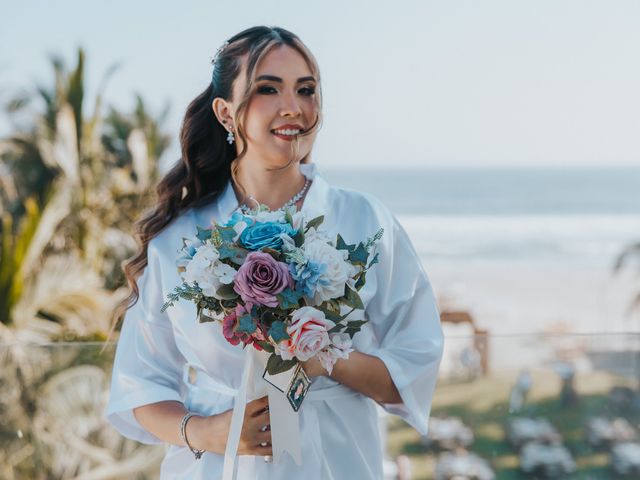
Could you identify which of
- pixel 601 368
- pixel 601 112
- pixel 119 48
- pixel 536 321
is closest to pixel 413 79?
pixel 601 112

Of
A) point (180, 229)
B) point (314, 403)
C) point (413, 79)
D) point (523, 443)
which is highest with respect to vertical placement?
point (180, 229)

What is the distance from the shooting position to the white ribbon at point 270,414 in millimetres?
2068

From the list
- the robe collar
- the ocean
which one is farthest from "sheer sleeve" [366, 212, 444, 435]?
the ocean

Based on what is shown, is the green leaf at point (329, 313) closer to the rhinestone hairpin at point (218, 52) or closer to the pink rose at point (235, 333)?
the pink rose at point (235, 333)

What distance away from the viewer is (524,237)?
30875 mm

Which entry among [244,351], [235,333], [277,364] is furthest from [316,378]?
[235,333]

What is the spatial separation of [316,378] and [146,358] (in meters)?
0.44

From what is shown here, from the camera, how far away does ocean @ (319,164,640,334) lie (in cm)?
2314

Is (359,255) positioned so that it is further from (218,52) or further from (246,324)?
(218,52)

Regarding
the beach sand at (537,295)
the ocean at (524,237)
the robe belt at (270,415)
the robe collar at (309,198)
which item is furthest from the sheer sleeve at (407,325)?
the beach sand at (537,295)

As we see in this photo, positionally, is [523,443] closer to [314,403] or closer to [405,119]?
[314,403]

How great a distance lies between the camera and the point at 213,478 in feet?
7.46

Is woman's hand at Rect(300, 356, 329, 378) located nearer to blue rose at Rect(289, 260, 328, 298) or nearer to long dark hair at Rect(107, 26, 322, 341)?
blue rose at Rect(289, 260, 328, 298)

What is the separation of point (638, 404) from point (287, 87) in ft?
7.22
